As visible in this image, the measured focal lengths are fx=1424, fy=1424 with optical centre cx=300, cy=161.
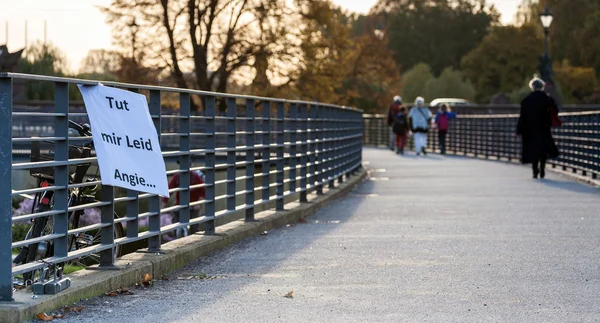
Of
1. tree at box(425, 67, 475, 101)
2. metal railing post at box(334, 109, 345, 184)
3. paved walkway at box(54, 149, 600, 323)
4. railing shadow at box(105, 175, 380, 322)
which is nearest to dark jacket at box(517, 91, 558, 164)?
metal railing post at box(334, 109, 345, 184)

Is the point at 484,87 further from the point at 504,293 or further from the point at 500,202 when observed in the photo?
the point at 504,293

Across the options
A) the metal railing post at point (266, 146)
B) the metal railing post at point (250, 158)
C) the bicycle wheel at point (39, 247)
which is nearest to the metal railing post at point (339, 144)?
the metal railing post at point (266, 146)

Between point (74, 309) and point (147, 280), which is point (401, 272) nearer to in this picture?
point (147, 280)

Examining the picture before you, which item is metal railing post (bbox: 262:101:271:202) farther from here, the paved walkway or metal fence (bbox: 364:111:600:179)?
metal fence (bbox: 364:111:600:179)

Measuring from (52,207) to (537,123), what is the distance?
53.7 ft

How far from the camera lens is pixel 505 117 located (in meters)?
36.0

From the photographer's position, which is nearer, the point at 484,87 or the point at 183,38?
the point at 183,38

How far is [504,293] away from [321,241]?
12.8 ft

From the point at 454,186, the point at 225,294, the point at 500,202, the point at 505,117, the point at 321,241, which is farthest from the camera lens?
the point at 505,117

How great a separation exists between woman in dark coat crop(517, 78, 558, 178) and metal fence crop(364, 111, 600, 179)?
683 mm

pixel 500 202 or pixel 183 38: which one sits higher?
pixel 183 38

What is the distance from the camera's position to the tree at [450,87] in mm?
101250

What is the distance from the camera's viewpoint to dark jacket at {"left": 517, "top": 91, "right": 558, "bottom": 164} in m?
23.7

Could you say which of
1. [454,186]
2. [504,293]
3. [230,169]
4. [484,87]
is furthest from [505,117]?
[484,87]
